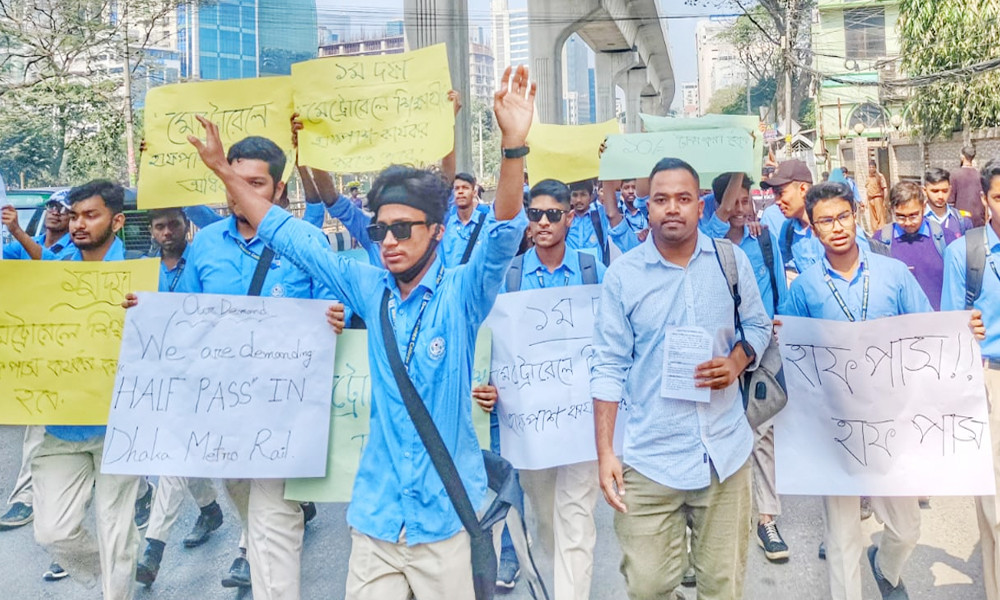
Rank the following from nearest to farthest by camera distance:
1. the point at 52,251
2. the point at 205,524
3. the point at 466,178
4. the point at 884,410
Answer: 1. the point at 884,410
2. the point at 52,251
3. the point at 205,524
4. the point at 466,178

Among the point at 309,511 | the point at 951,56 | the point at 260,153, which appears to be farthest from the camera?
the point at 951,56

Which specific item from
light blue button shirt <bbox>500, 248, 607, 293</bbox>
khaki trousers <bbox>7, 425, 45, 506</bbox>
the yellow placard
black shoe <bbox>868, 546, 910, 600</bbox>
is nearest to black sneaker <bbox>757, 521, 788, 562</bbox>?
black shoe <bbox>868, 546, 910, 600</bbox>

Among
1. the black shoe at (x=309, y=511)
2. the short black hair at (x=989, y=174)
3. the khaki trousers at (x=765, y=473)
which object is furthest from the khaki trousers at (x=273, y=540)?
the short black hair at (x=989, y=174)

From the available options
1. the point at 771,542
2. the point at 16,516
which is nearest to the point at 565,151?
the point at 771,542

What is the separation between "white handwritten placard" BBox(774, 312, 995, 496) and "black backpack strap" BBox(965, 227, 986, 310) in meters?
0.30

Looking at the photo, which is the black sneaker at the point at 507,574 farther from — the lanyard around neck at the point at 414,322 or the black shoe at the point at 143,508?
the black shoe at the point at 143,508

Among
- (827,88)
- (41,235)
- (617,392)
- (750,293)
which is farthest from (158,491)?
(827,88)

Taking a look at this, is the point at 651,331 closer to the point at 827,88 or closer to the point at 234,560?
the point at 234,560

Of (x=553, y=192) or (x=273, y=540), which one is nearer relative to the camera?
(x=273, y=540)

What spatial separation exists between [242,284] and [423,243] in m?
1.30

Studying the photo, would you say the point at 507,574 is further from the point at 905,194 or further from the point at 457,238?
the point at 905,194

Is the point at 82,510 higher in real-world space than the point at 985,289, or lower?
lower

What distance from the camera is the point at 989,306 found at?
332cm

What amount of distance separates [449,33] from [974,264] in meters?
9.99
